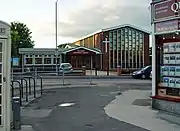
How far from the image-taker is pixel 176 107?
40.9ft

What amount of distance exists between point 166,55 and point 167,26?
118cm

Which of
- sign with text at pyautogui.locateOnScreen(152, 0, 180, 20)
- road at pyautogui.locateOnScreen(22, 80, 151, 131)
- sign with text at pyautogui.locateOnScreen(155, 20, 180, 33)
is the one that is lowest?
road at pyautogui.locateOnScreen(22, 80, 151, 131)

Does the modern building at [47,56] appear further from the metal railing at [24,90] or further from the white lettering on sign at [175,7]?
the white lettering on sign at [175,7]

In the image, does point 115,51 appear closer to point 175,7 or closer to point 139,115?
point 175,7

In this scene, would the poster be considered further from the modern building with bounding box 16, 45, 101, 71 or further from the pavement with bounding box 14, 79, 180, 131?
the modern building with bounding box 16, 45, 101, 71

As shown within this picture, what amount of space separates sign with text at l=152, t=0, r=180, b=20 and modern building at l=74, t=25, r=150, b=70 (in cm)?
4765

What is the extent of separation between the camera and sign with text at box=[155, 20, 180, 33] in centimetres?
1280

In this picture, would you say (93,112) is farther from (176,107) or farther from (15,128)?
(15,128)

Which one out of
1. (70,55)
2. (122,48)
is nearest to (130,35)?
(122,48)

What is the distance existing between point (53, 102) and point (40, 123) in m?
5.74

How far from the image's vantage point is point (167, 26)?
13195mm

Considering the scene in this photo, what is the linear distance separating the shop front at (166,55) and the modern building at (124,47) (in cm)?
4736

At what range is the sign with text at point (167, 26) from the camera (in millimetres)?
12795

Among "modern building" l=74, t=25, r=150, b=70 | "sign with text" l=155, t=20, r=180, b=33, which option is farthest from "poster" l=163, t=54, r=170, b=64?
"modern building" l=74, t=25, r=150, b=70
